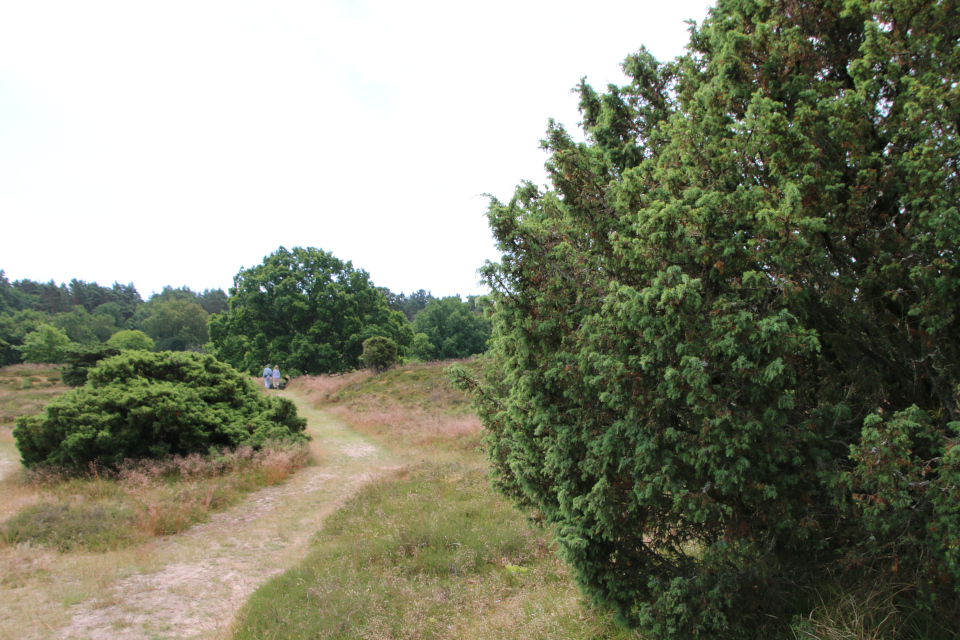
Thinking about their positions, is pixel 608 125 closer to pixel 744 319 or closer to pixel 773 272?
pixel 773 272

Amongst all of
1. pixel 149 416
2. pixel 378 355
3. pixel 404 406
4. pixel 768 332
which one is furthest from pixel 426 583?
pixel 378 355

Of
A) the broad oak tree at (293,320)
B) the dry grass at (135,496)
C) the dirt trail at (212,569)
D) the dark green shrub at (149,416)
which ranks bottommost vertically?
the dirt trail at (212,569)

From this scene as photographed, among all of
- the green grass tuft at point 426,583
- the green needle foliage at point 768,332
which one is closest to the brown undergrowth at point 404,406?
the green grass tuft at point 426,583

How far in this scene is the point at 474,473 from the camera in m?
10.1

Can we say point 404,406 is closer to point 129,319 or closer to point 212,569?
point 212,569

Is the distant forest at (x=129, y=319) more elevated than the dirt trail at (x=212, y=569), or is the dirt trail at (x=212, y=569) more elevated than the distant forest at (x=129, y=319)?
the distant forest at (x=129, y=319)

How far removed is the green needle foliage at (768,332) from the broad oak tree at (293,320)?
37284 mm

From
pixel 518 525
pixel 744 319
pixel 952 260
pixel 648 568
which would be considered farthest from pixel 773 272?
pixel 518 525

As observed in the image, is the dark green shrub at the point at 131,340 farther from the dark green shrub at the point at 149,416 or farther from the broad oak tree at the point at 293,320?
the dark green shrub at the point at 149,416

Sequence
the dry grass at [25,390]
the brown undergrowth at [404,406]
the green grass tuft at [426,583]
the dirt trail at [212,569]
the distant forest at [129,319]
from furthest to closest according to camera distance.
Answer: the distant forest at [129,319], the dry grass at [25,390], the brown undergrowth at [404,406], the dirt trail at [212,569], the green grass tuft at [426,583]

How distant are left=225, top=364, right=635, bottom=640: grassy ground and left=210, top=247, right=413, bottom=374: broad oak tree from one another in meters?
31.2

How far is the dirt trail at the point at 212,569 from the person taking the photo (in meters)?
5.09

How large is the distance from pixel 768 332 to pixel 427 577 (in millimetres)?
4888

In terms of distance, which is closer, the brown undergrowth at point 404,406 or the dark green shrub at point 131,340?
the brown undergrowth at point 404,406
